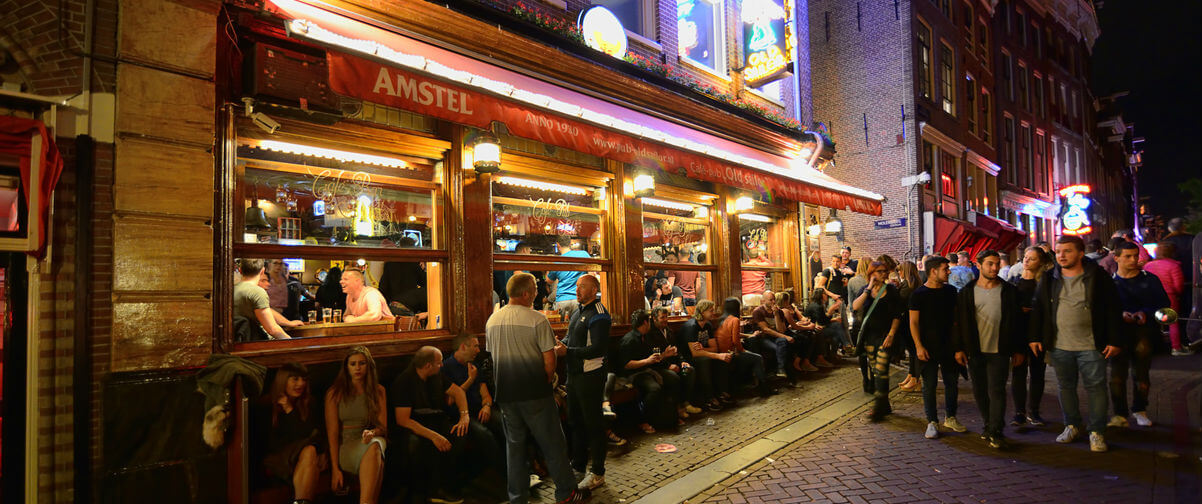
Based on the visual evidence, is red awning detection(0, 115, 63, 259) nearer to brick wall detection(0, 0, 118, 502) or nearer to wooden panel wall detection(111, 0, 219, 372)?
brick wall detection(0, 0, 118, 502)

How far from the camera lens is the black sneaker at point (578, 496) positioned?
430cm

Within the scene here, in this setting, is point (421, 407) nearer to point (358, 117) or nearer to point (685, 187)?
point (358, 117)

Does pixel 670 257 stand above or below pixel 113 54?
below

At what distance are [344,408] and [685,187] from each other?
6.41 m

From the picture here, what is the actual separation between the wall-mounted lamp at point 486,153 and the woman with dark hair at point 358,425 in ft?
8.19

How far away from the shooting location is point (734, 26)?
11297 millimetres

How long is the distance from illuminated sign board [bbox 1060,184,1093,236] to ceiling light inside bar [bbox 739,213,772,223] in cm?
1911

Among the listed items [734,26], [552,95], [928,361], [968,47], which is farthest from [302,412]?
[968,47]

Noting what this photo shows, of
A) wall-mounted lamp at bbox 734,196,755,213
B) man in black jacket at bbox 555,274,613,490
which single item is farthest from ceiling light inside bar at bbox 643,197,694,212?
man in black jacket at bbox 555,274,613,490

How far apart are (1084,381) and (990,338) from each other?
30.7 inches

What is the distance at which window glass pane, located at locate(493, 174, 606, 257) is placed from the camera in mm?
→ 7148

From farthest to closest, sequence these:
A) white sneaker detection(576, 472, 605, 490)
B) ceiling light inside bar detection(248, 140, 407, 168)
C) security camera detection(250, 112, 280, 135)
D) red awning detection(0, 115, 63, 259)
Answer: ceiling light inside bar detection(248, 140, 407, 168) → security camera detection(250, 112, 280, 135) → white sneaker detection(576, 472, 605, 490) → red awning detection(0, 115, 63, 259)

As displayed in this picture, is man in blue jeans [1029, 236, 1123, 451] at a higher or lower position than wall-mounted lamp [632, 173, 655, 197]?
lower

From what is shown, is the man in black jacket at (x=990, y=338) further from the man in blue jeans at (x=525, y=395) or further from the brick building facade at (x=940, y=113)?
the brick building facade at (x=940, y=113)
